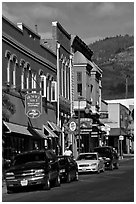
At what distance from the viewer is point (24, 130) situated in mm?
37719

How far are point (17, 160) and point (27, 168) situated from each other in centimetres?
176

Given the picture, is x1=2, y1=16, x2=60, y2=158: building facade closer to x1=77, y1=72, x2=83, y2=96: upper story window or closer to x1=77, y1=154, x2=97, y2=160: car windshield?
x1=77, y1=154, x2=97, y2=160: car windshield

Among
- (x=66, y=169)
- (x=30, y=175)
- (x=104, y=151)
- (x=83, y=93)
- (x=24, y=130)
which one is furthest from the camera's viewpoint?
(x=83, y=93)

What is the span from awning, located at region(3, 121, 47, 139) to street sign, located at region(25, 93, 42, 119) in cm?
128

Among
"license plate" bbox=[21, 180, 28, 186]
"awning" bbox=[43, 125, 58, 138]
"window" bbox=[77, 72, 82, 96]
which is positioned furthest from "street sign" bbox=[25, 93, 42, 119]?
"window" bbox=[77, 72, 82, 96]

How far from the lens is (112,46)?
157625mm

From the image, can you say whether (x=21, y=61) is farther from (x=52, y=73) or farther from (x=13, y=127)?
(x=52, y=73)

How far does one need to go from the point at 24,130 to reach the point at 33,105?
309cm

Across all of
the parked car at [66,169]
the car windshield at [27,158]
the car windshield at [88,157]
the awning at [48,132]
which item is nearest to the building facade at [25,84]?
the awning at [48,132]

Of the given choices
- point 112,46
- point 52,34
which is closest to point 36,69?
point 52,34

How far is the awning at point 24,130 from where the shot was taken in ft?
111

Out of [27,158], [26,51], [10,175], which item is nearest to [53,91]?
[26,51]

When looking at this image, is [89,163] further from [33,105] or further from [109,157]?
[109,157]

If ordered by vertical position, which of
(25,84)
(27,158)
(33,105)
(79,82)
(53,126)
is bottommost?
(27,158)
